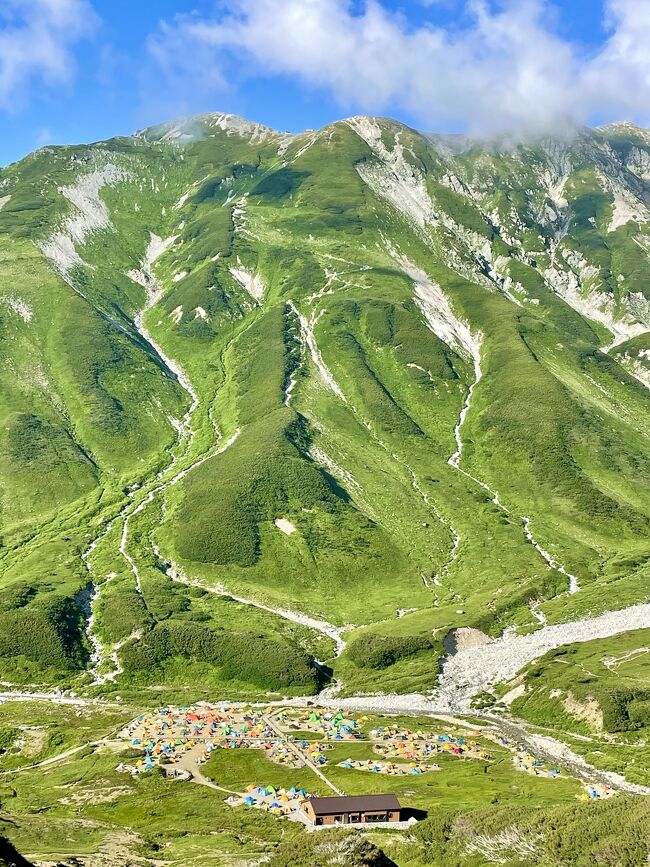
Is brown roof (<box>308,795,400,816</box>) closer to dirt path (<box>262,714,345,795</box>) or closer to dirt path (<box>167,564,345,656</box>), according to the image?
dirt path (<box>262,714,345,795</box>)

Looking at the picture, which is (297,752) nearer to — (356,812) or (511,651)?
(356,812)

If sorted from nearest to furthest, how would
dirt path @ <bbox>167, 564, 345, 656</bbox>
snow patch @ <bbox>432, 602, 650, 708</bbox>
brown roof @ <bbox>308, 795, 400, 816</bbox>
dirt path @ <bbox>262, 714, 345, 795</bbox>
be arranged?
Result: brown roof @ <bbox>308, 795, 400, 816</bbox> → dirt path @ <bbox>262, 714, 345, 795</bbox> → snow patch @ <bbox>432, 602, 650, 708</bbox> → dirt path @ <bbox>167, 564, 345, 656</bbox>

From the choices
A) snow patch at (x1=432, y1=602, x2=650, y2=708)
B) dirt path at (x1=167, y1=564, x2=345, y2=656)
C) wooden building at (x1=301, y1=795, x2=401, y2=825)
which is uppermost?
dirt path at (x1=167, y1=564, x2=345, y2=656)

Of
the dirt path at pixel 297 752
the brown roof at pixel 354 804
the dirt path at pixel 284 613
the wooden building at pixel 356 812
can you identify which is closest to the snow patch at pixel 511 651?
the dirt path at pixel 284 613

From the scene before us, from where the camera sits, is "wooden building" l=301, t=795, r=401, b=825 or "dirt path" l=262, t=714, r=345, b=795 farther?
"dirt path" l=262, t=714, r=345, b=795

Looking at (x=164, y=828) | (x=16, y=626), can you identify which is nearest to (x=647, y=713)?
(x=164, y=828)

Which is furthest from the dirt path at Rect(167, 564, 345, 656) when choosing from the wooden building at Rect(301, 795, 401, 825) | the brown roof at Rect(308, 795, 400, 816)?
the wooden building at Rect(301, 795, 401, 825)

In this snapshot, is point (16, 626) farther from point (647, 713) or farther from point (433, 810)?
point (647, 713)

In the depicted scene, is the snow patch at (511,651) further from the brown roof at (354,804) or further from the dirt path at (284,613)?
the brown roof at (354,804)
